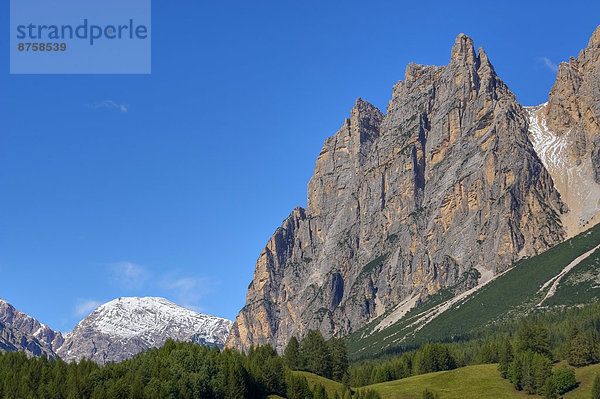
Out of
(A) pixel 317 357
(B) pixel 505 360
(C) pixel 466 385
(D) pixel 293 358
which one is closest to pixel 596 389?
(B) pixel 505 360

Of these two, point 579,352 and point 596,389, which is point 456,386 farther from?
point 579,352

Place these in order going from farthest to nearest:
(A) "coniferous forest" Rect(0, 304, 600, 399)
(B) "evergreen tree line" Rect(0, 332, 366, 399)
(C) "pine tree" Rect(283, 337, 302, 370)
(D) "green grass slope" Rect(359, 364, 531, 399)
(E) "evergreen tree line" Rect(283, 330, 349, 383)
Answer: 1. (E) "evergreen tree line" Rect(283, 330, 349, 383)
2. (C) "pine tree" Rect(283, 337, 302, 370)
3. (D) "green grass slope" Rect(359, 364, 531, 399)
4. (A) "coniferous forest" Rect(0, 304, 600, 399)
5. (B) "evergreen tree line" Rect(0, 332, 366, 399)

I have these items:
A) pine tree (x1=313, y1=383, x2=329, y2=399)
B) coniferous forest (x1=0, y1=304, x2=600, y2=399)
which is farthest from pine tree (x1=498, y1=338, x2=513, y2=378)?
pine tree (x1=313, y1=383, x2=329, y2=399)

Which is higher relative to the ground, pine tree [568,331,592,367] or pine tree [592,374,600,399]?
pine tree [568,331,592,367]

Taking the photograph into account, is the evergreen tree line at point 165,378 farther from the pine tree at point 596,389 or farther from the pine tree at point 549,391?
the pine tree at point 596,389

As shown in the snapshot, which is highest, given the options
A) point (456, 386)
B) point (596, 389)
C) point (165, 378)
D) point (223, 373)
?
point (223, 373)

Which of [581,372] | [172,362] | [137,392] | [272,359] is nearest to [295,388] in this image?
[272,359]

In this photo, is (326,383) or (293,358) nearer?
(326,383)

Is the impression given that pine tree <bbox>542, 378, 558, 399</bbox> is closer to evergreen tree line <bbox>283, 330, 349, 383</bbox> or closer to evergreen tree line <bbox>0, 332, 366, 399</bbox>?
evergreen tree line <bbox>0, 332, 366, 399</bbox>

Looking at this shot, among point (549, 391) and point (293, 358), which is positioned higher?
point (293, 358)

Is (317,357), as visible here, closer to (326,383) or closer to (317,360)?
(317,360)

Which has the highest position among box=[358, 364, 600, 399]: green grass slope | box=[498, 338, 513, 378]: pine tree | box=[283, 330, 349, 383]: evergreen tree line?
box=[283, 330, 349, 383]: evergreen tree line

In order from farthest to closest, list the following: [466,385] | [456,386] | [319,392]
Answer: [466,385] → [456,386] → [319,392]

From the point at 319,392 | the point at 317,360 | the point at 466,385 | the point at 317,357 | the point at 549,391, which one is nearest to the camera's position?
the point at 319,392
